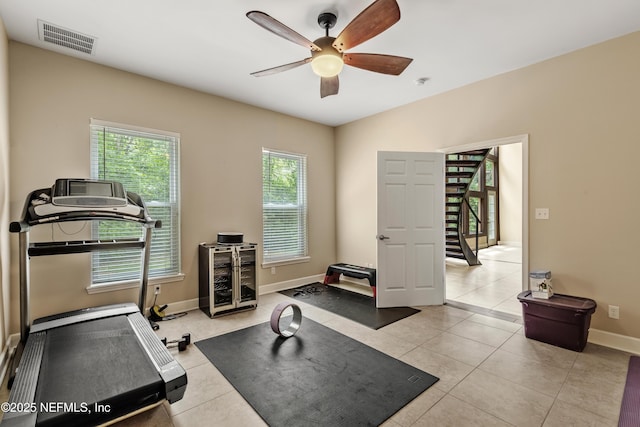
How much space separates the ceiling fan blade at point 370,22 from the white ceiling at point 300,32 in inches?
14.0

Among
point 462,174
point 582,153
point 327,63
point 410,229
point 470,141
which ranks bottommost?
point 410,229

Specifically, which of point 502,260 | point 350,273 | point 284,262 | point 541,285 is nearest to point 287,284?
point 284,262

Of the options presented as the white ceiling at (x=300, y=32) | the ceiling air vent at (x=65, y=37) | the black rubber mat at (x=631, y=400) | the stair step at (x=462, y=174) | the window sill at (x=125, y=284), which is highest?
the white ceiling at (x=300, y=32)

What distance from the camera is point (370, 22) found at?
203 centimetres

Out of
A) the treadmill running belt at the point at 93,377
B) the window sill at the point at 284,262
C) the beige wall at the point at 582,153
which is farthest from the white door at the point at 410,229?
the treadmill running belt at the point at 93,377

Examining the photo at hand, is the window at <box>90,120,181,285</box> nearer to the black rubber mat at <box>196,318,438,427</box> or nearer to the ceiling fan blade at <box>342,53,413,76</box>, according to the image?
the black rubber mat at <box>196,318,438,427</box>

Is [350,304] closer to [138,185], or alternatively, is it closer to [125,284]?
[125,284]

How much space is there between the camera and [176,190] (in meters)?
3.87

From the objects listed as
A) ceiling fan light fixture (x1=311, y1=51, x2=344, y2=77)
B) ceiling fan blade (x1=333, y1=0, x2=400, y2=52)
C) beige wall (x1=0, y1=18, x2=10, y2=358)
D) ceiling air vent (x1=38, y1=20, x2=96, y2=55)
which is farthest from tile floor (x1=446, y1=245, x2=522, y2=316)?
ceiling air vent (x1=38, y1=20, x2=96, y2=55)

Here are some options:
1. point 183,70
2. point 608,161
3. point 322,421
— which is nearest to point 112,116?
point 183,70

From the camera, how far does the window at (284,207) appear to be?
190 inches

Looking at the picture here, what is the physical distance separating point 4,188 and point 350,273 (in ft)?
13.7

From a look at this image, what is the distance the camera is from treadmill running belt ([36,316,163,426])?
1.61m

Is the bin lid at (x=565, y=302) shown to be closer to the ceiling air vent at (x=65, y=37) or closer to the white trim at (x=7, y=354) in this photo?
the white trim at (x=7, y=354)
